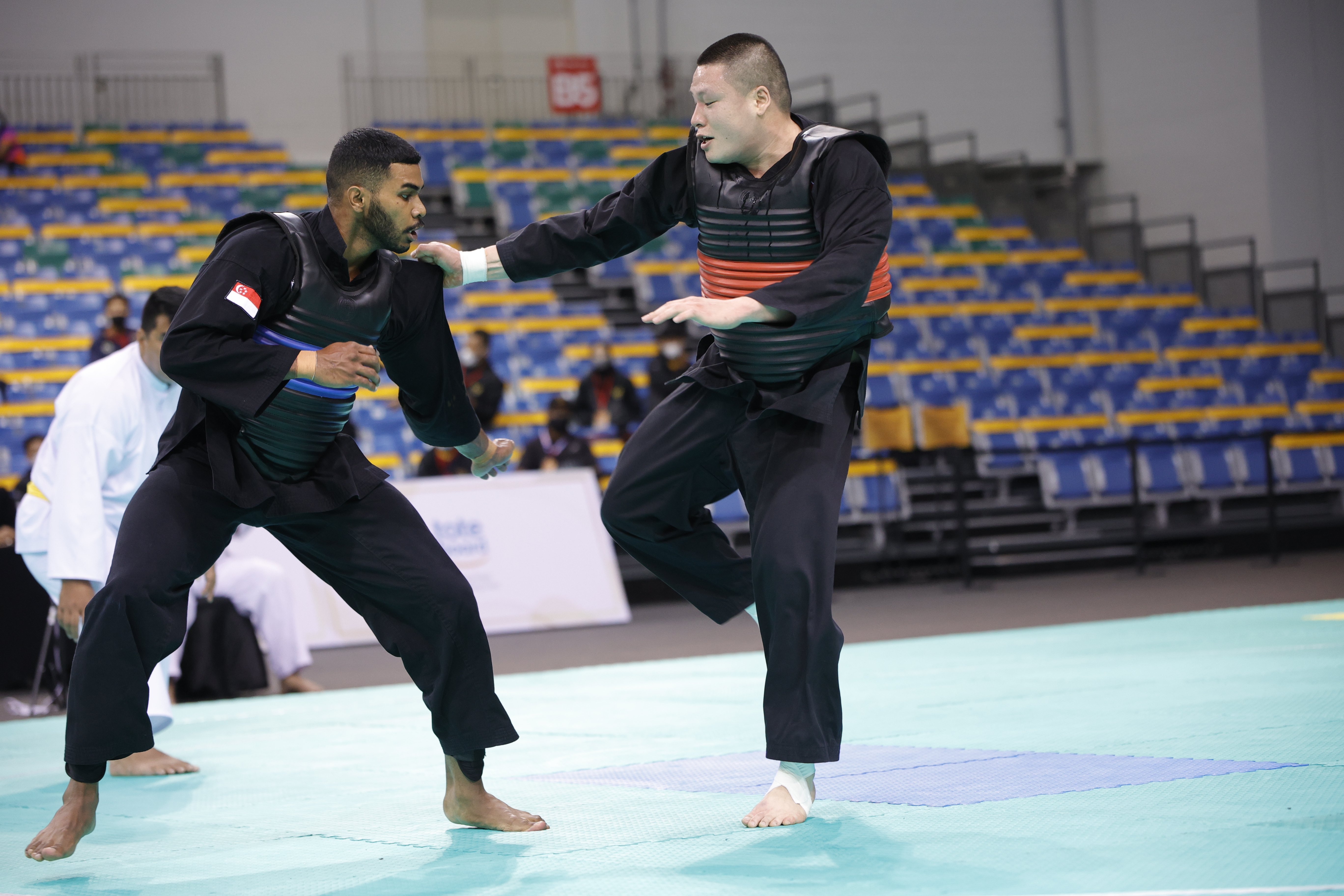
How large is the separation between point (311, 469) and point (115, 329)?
8.57 m

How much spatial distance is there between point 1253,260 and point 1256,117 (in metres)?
2.24

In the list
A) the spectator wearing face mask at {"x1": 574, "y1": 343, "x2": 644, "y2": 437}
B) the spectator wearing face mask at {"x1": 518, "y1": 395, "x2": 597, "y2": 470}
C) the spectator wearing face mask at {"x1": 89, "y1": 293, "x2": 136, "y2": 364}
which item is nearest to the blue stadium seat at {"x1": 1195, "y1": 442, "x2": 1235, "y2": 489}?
the spectator wearing face mask at {"x1": 574, "y1": 343, "x2": 644, "y2": 437}

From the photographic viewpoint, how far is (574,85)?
20.0m

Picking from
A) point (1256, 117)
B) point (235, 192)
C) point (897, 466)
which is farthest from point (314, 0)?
point (1256, 117)

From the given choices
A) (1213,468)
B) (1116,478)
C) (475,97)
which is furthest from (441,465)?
(475,97)

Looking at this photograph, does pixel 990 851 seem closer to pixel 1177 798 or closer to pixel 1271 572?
pixel 1177 798

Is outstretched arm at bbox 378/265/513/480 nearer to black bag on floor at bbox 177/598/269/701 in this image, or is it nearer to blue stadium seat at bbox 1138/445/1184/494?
black bag on floor at bbox 177/598/269/701

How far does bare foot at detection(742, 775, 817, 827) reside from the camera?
318 centimetres

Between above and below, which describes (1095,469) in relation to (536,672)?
above

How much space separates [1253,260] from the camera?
18625 mm

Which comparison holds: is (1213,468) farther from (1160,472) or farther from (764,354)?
(764,354)

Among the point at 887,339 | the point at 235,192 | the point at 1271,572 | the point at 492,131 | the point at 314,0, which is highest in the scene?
the point at 314,0

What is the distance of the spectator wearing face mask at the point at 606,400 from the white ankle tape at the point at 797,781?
902cm

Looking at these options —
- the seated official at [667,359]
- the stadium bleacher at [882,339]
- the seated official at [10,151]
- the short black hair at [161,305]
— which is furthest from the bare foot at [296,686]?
the seated official at [10,151]
